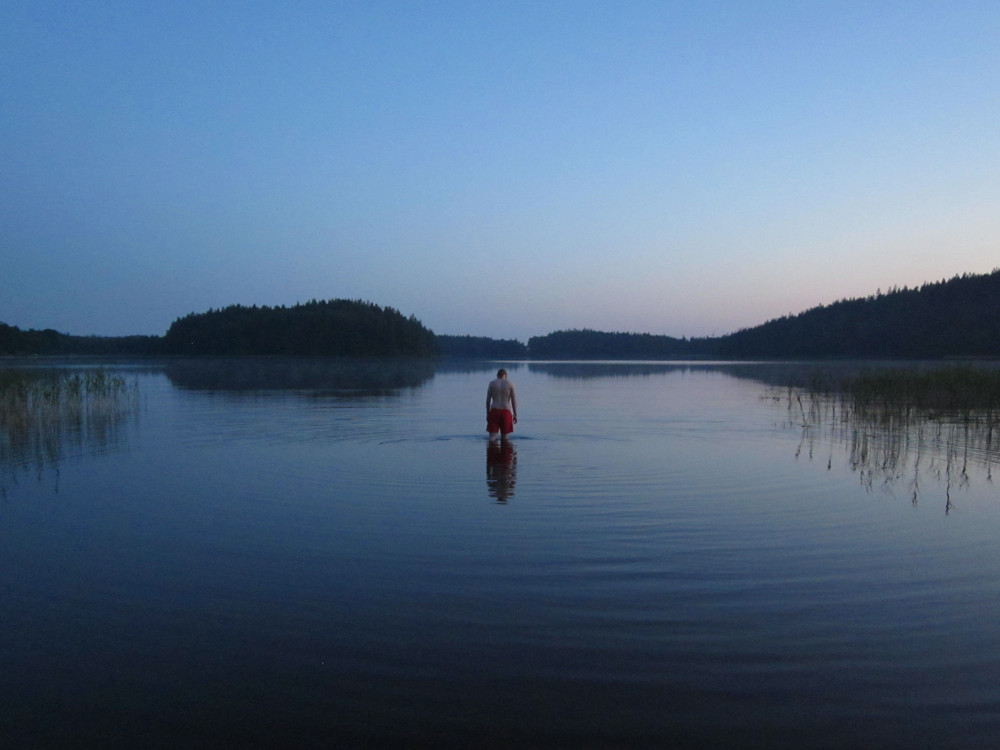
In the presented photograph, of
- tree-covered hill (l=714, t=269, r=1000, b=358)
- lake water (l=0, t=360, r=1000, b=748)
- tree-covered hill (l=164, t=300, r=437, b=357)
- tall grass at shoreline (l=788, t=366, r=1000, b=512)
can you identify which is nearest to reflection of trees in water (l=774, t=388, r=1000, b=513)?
tall grass at shoreline (l=788, t=366, r=1000, b=512)

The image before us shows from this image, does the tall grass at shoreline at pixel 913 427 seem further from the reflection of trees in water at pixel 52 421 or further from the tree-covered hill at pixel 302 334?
the tree-covered hill at pixel 302 334

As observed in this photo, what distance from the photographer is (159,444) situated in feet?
66.0

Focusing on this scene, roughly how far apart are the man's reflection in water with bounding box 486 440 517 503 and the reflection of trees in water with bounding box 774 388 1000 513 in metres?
6.54

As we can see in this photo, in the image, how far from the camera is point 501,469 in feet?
52.3

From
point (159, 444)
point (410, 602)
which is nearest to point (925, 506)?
point (410, 602)

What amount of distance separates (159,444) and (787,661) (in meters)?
17.9

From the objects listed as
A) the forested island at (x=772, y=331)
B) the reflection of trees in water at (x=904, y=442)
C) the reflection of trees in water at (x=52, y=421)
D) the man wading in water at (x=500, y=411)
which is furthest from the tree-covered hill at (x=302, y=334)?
the man wading in water at (x=500, y=411)

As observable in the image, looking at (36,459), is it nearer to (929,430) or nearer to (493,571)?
(493,571)

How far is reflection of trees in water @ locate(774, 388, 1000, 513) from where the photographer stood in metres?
15.2

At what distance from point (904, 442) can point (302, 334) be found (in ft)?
427

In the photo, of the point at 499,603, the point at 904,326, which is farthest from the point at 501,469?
the point at 904,326

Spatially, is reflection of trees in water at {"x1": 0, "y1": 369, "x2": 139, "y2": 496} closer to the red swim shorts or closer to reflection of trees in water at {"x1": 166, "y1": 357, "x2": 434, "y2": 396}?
the red swim shorts

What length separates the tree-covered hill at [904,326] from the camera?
368ft

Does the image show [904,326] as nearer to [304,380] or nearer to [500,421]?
[304,380]
